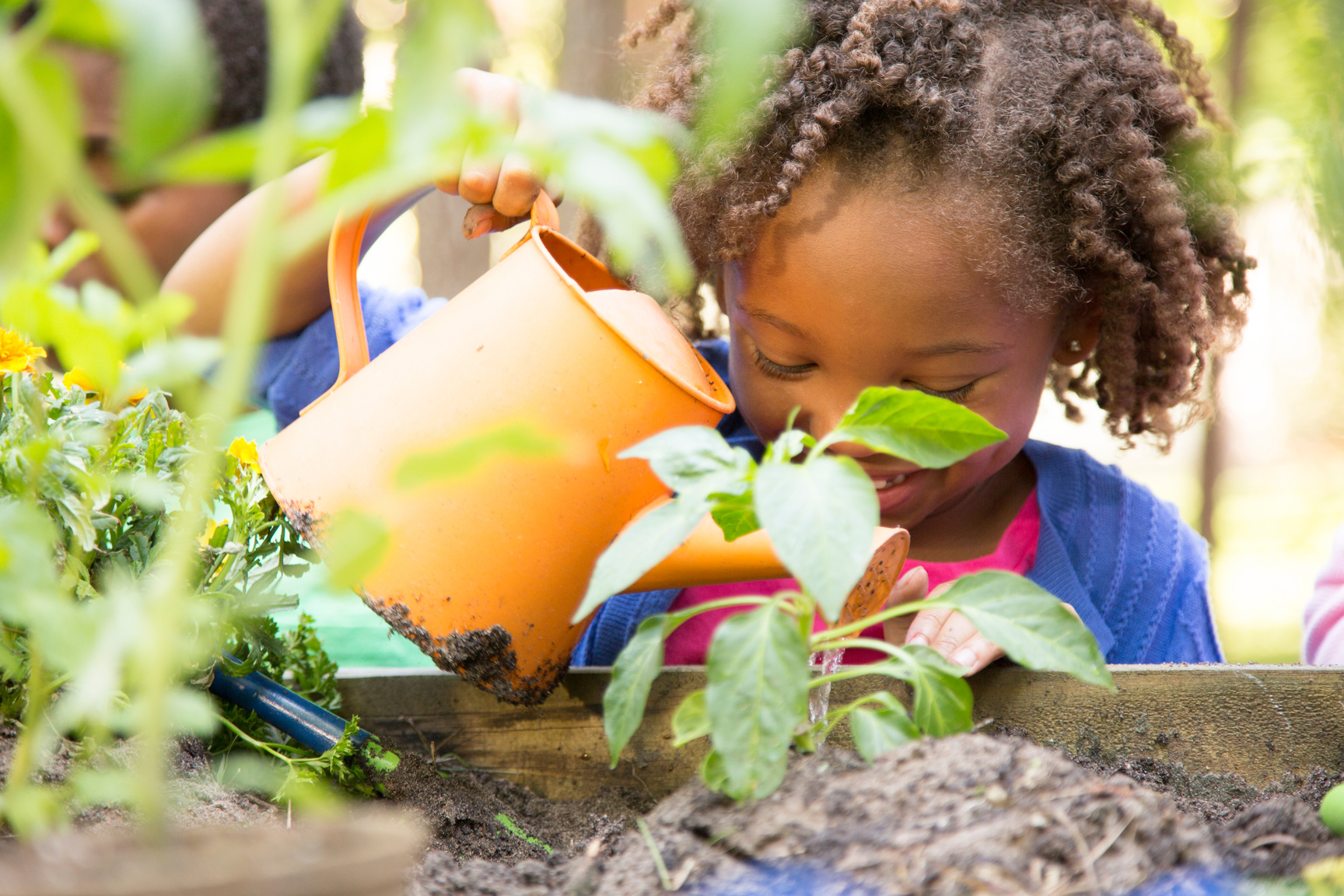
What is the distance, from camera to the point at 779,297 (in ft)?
3.31

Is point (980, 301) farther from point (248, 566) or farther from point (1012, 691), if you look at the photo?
point (248, 566)

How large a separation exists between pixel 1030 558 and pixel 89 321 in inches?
46.0

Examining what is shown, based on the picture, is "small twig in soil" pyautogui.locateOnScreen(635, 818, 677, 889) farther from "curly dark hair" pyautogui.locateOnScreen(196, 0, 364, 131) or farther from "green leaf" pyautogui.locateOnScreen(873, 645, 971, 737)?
"curly dark hair" pyautogui.locateOnScreen(196, 0, 364, 131)

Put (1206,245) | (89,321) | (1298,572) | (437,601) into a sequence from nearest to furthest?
(89,321), (437,601), (1206,245), (1298,572)

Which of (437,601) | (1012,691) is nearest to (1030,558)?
(1012,691)

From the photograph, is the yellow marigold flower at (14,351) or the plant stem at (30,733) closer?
the plant stem at (30,733)

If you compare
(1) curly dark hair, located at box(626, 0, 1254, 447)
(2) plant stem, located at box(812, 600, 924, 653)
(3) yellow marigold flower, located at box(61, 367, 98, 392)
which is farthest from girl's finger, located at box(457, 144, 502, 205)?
(2) plant stem, located at box(812, 600, 924, 653)

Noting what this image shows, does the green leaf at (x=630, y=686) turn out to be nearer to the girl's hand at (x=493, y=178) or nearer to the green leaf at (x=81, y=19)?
the green leaf at (x=81, y=19)

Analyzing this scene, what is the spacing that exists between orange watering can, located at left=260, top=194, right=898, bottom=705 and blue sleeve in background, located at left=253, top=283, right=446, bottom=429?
509 millimetres

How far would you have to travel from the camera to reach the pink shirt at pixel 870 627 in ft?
4.08

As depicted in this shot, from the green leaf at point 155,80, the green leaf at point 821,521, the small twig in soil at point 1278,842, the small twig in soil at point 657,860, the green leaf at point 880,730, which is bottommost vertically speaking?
the small twig in soil at point 1278,842

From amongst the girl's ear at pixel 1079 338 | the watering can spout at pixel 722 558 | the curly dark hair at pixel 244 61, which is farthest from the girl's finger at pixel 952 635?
the curly dark hair at pixel 244 61

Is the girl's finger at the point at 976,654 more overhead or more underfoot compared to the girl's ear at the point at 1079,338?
more underfoot

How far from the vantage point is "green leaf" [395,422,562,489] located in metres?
0.31
